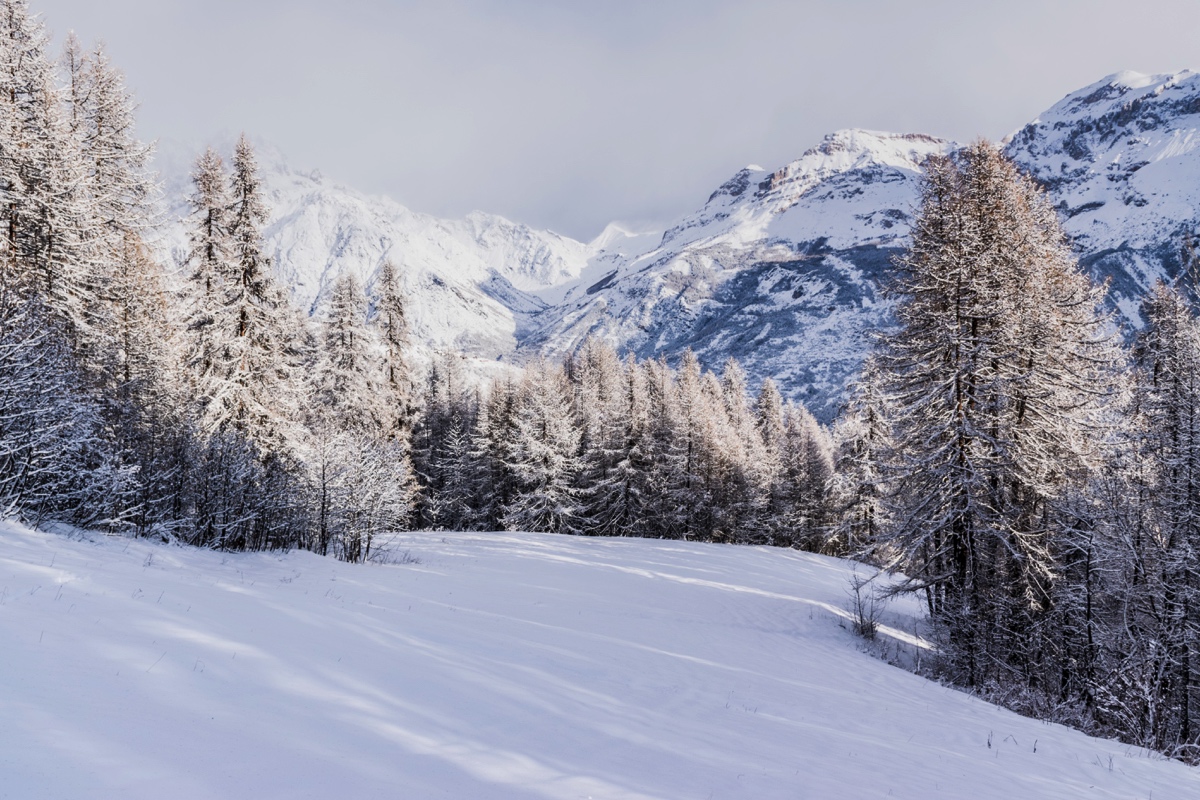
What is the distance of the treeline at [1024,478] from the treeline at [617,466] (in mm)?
22041

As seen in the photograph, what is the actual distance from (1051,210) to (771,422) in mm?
34368

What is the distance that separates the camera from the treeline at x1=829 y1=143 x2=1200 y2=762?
1214 centimetres

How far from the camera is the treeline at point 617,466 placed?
3581cm

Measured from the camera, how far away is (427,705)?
4.39m

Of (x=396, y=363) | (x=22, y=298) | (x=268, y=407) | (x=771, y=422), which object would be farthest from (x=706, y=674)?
(x=771, y=422)

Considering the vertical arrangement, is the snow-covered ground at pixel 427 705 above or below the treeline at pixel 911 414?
below

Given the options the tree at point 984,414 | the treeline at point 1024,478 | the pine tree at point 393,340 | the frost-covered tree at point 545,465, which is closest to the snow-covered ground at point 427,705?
the tree at point 984,414

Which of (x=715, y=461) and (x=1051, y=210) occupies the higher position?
(x=1051, y=210)

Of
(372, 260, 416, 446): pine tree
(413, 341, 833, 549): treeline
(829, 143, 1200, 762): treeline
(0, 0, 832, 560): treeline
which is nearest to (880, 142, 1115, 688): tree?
(829, 143, 1200, 762): treeline

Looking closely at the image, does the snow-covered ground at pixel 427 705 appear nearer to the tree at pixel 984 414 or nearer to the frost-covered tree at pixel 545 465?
the tree at pixel 984 414

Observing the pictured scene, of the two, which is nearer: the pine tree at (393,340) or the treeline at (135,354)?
the treeline at (135,354)

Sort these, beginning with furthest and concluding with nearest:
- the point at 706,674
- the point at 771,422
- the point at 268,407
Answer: the point at 771,422 → the point at 268,407 → the point at 706,674

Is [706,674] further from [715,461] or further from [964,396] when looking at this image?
[715,461]

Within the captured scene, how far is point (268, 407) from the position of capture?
18484 mm
